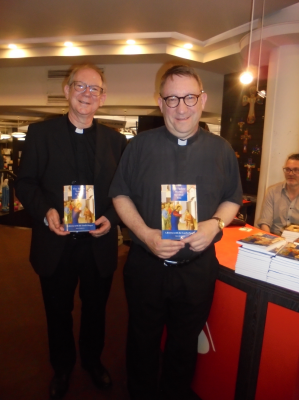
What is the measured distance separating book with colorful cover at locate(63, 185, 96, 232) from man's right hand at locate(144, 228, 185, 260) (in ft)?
1.30

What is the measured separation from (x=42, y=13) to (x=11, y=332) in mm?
3855

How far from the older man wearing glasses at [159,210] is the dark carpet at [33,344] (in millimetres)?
688

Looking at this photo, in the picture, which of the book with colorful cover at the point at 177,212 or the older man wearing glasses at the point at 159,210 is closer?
the book with colorful cover at the point at 177,212

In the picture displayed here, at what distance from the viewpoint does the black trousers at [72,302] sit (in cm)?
177

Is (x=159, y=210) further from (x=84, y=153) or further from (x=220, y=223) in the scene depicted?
(x=84, y=153)

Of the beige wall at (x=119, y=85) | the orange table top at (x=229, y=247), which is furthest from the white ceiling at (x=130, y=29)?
the orange table top at (x=229, y=247)

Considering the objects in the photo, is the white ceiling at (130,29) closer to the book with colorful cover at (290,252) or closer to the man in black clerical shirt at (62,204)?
the man in black clerical shirt at (62,204)

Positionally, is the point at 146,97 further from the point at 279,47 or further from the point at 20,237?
the point at 20,237

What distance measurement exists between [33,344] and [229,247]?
5.57ft

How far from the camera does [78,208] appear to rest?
158 cm

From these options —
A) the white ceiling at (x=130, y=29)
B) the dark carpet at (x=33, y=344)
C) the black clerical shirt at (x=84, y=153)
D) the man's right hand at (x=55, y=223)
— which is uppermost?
the white ceiling at (x=130, y=29)

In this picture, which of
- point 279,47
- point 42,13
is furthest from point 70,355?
point 279,47

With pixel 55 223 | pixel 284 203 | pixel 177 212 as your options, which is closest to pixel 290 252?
pixel 177 212

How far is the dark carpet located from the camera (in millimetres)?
1966
